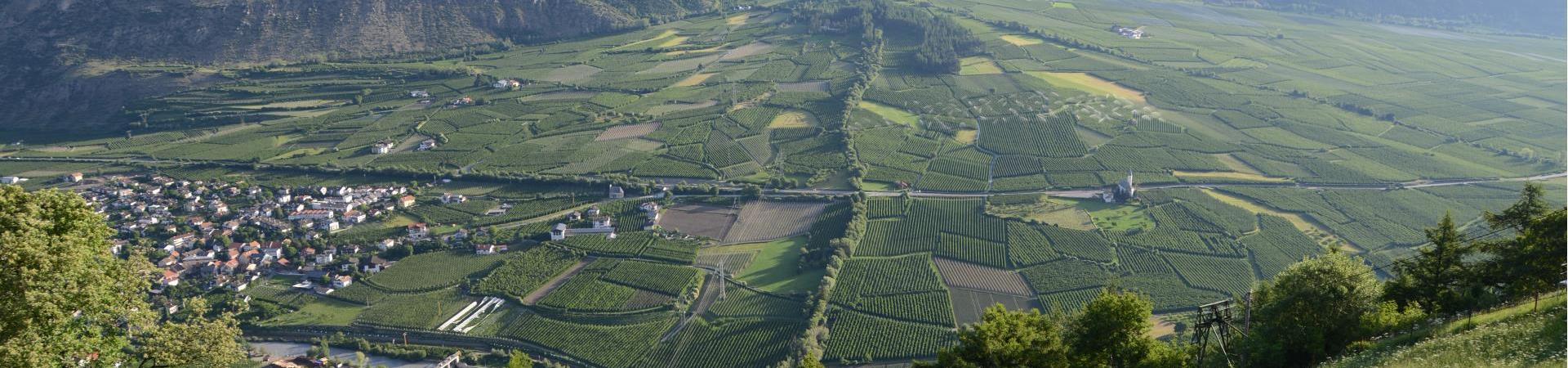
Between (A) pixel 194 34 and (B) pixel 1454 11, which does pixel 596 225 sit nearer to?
(A) pixel 194 34

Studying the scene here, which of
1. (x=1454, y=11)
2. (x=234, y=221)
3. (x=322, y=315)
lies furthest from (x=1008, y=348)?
(x=1454, y=11)

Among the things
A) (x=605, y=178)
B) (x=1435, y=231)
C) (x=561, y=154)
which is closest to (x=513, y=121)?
(x=561, y=154)

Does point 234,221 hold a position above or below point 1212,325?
below

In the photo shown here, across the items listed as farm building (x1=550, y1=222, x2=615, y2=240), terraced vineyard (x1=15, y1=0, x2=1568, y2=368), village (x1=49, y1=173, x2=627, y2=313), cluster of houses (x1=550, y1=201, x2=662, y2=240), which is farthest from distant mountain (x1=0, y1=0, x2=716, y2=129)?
farm building (x1=550, y1=222, x2=615, y2=240)

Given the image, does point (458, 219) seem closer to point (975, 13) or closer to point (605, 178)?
point (605, 178)

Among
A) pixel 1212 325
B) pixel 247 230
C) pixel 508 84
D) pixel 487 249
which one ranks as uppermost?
pixel 1212 325

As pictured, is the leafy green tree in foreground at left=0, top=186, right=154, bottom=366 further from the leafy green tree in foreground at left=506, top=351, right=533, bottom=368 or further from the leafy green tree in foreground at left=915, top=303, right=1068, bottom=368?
the leafy green tree in foreground at left=915, top=303, right=1068, bottom=368
